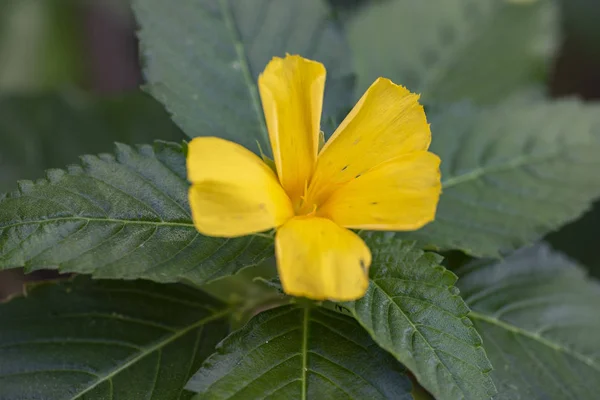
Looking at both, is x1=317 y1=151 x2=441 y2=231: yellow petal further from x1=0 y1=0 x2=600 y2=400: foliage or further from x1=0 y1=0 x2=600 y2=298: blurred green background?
x1=0 y1=0 x2=600 y2=298: blurred green background

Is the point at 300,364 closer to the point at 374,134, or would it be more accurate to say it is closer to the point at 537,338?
the point at 374,134

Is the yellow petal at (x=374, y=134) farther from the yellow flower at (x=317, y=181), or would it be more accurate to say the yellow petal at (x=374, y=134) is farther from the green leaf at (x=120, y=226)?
the green leaf at (x=120, y=226)

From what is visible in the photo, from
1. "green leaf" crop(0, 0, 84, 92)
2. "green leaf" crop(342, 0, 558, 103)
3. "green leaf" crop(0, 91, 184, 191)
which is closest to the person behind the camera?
"green leaf" crop(342, 0, 558, 103)

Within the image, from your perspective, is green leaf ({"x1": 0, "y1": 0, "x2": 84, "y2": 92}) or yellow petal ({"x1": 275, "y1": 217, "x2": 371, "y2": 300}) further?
green leaf ({"x1": 0, "y1": 0, "x2": 84, "y2": 92})

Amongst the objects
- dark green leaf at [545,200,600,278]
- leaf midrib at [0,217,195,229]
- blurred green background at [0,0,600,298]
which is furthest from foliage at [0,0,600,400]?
dark green leaf at [545,200,600,278]

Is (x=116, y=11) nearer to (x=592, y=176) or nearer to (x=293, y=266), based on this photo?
(x=592, y=176)

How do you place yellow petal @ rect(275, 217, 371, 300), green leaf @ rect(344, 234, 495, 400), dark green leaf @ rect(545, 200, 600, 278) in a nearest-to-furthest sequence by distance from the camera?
yellow petal @ rect(275, 217, 371, 300)
green leaf @ rect(344, 234, 495, 400)
dark green leaf @ rect(545, 200, 600, 278)

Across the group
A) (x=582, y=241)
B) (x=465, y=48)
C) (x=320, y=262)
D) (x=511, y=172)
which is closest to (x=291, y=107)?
(x=320, y=262)

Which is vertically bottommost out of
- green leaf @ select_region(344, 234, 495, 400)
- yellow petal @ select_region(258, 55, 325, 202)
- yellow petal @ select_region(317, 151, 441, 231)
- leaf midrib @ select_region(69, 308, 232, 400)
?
leaf midrib @ select_region(69, 308, 232, 400)
